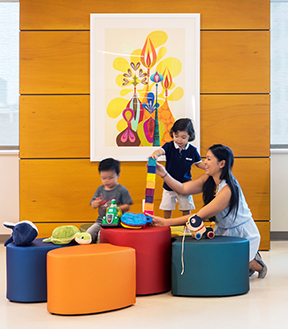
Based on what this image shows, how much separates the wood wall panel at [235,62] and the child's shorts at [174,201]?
110 centimetres

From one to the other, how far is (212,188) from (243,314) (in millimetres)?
948

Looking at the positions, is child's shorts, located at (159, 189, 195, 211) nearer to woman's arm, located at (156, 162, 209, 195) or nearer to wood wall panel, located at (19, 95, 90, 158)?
woman's arm, located at (156, 162, 209, 195)

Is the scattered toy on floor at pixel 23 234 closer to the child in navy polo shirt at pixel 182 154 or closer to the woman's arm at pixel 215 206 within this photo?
the woman's arm at pixel 215 206

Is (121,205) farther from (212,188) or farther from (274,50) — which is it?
(274,50)

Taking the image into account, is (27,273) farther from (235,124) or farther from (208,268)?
(235,124)

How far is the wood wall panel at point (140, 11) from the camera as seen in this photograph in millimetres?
3730

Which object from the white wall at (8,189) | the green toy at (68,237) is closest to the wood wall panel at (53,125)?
the white wall at (8,189)

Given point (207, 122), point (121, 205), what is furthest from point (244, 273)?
point (207, 122)

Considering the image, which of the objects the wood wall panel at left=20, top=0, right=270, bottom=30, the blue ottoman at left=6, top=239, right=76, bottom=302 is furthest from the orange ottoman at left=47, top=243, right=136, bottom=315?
the wood wall panel at left=20, top=0, right=270, bottom=30

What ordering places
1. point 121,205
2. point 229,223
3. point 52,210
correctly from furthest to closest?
1. point 52,210
2. point 121,205
3. point 229,223

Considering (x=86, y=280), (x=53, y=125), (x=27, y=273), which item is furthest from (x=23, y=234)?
(x=53, y=125)

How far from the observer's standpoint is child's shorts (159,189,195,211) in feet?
11.1

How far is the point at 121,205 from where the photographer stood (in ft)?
10.0

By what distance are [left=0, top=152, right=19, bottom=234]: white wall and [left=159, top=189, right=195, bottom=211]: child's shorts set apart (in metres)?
1.69
